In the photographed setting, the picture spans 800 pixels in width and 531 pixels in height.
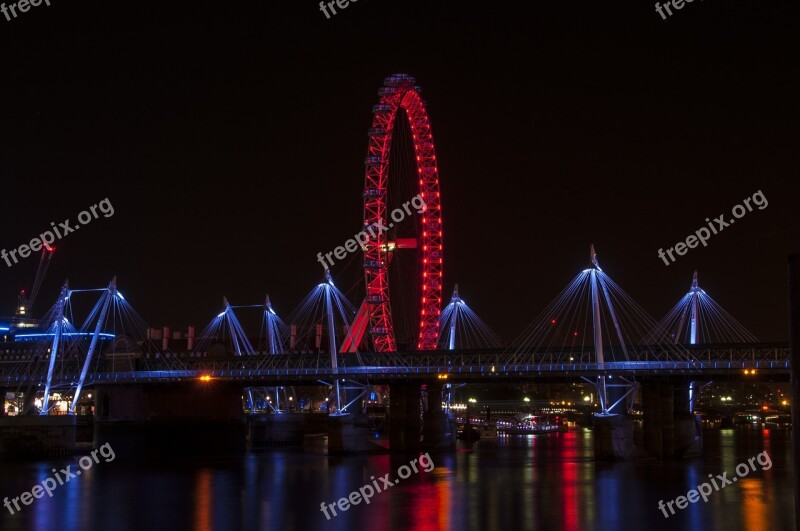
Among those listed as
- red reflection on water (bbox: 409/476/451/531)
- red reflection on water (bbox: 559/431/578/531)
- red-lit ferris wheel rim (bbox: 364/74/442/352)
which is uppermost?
red-lit ferris wheel rim (bbox: 364/74/442/352)

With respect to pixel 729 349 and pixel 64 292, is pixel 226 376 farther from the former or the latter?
pixel 729 349

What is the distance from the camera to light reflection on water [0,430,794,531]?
43.1 meters

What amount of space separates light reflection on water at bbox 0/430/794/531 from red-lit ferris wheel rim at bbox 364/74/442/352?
13303 mm

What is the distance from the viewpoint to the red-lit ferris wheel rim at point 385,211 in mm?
82750

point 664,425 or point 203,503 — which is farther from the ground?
point 664,425

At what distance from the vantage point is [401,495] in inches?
2013

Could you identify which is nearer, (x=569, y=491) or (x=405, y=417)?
(x=569, y=491)

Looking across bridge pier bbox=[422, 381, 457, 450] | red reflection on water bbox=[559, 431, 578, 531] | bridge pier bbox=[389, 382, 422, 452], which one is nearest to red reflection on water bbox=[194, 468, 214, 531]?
red reflection on water bbox=[559, 431, 578, 531]

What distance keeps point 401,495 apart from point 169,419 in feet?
135

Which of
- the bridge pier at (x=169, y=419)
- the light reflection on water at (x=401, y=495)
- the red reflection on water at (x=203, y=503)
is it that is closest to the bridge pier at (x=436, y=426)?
the light reflection on water at (x=401, y=495)

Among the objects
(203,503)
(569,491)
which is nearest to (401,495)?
(569,491)

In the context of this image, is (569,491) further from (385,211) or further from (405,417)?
(385,211)

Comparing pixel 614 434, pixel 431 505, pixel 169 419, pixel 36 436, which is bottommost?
pixel 431 505

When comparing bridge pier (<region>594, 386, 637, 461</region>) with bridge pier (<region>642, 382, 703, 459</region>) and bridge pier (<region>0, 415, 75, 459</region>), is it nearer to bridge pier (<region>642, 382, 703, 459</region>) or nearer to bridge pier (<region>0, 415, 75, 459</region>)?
bridge pier (<region>642, 382, 703, 459</region>)
